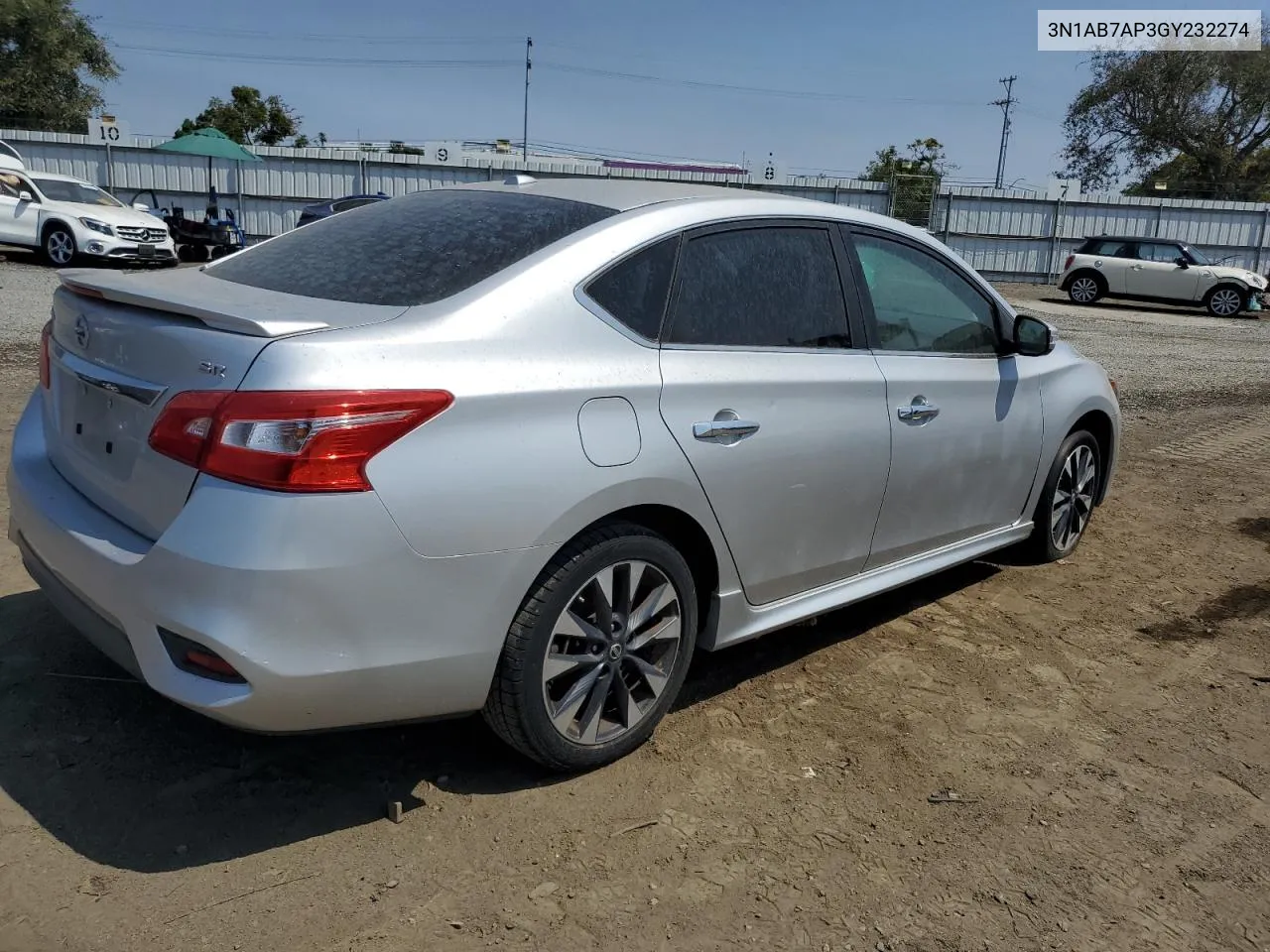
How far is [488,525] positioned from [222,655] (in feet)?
2.18

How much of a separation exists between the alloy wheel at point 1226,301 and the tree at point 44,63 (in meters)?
38.3

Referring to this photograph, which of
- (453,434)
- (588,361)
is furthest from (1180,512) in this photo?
(453,434)

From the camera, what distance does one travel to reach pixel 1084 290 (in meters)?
22.0

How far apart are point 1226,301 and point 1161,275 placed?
1352 millimetres

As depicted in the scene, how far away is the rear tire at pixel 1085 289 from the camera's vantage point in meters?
21.8

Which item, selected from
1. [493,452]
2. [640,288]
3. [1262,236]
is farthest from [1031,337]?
[1262,236]

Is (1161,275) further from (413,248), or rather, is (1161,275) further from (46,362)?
(46,362)

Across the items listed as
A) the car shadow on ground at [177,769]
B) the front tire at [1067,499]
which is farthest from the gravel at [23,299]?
the front tire at [1067,499]

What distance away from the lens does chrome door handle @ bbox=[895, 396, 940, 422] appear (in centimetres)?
369

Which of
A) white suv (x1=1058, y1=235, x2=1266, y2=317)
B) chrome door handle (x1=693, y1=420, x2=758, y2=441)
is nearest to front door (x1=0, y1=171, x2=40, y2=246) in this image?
chrome door handle (x1=693, y1=420, x2=758, y2=441)

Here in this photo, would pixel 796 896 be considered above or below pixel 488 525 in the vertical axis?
below

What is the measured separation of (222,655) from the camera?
2.30m

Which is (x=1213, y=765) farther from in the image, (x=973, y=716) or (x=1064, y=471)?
(x=1064, y=471)

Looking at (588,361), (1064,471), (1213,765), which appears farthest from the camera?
(1064,471)
